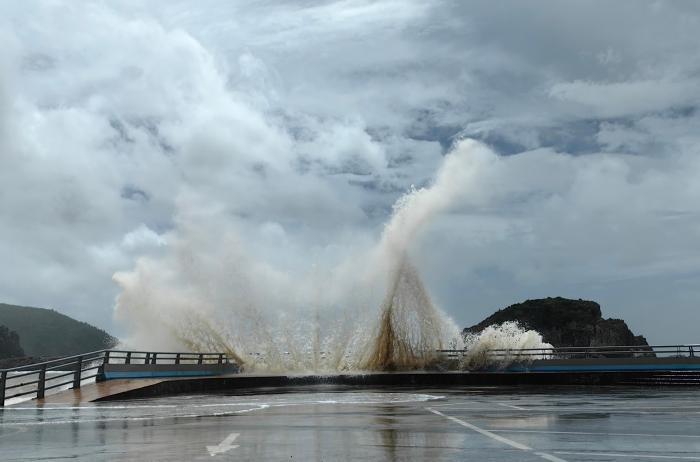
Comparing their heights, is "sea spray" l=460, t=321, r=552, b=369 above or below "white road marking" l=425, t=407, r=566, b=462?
above

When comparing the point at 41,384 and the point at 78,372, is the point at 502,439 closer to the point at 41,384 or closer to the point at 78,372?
the point at 41,384

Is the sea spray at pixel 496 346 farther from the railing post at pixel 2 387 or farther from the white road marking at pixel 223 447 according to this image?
the white road marking at pixel 223 447

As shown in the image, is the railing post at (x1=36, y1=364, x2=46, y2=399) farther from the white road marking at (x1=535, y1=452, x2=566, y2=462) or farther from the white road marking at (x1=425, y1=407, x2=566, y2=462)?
the white road marking at (x1=535, y1=452, x2=566, y2=462)

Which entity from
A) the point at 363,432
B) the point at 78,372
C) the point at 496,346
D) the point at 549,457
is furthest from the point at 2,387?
the point at 496,346

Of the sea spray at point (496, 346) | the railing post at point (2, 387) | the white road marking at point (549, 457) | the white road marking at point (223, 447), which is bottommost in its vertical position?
the white road marking at point (549, 457)

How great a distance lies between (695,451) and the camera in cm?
936

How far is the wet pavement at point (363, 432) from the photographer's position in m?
9.27

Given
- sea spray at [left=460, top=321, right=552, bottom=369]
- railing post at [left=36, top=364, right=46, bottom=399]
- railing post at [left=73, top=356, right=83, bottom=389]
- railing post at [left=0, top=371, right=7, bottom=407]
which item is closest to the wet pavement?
railing post at [left=0, top=371, right=7, bottom=407]

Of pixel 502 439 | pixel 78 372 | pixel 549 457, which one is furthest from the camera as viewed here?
pixel 78 372

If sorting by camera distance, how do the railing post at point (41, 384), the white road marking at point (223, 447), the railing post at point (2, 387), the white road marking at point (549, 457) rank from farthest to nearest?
the railing post at point (41, 384)
the railing post at point (2, 387)
the white road marking at point (223, 447)
the white road marking at point (549, 457)

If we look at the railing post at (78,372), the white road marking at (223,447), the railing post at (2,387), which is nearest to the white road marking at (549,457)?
the white road marking at (223,447)

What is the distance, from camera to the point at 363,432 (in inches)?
474

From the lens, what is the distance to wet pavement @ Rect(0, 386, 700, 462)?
365 inches

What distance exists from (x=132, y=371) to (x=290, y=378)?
25.8 feet
